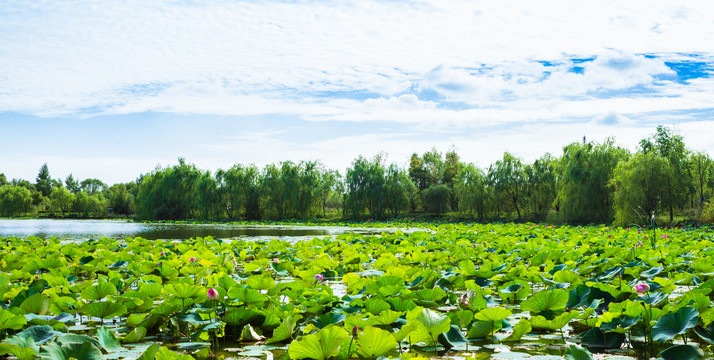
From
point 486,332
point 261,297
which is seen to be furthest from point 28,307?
point 486,332

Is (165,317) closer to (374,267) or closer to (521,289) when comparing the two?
(521,289)

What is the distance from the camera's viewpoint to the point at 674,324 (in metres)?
2.29

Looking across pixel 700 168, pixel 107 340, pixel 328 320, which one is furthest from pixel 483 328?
pixel 700 168

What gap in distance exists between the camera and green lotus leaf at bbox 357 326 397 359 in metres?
2.05

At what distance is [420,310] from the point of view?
2.47 meters

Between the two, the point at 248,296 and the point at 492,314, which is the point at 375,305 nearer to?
the point at 492,314

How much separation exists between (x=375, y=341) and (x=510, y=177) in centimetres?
3043

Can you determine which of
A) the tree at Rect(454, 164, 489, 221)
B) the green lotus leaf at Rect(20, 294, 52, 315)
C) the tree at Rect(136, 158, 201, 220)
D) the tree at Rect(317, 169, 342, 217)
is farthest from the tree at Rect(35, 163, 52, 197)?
the green lotus leaf at Rect(20, 294, 52, 315)

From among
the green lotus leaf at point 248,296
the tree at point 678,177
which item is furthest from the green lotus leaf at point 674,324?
the tree at point 678,177

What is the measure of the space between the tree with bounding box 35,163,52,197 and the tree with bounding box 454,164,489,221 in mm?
76515

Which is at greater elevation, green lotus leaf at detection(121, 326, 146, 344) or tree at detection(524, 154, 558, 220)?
tree at detection(524, 154, 558, 220)

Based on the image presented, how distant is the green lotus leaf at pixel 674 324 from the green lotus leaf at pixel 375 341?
130cm

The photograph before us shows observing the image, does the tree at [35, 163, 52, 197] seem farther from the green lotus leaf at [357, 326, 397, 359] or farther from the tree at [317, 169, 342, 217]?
the green lotus leaf at [357, 326, 397, 359]

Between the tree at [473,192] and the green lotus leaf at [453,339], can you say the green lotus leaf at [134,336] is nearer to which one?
the green lotus leaf at [453,339]
